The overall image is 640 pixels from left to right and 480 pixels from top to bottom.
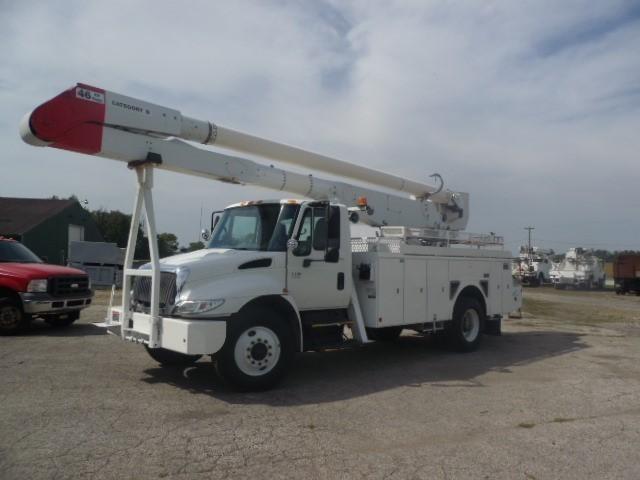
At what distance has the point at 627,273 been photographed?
116ft

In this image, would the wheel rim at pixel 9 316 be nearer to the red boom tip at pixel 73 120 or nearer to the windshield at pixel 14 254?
the windshield at pixel 14 254

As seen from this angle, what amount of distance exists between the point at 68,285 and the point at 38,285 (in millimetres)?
674

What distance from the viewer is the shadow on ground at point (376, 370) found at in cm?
706

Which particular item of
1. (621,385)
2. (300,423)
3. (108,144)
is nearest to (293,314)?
(300,423)

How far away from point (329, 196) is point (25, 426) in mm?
5778

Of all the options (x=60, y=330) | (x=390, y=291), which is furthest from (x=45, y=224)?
(x=390, y=291)

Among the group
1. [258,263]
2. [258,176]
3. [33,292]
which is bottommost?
[33,292]

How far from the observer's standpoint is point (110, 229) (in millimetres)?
58438

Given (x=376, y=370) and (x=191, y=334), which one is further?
(x=376, y=370)

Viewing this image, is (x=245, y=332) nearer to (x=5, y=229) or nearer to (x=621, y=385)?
(x=621, y=385)

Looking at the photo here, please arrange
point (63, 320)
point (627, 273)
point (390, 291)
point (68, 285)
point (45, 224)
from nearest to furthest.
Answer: point (390, 291) → point (68, 285) → point (63, 320) → point (627, 273) → point (45, 224)

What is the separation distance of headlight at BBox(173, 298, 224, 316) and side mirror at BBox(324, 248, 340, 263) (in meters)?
1.86

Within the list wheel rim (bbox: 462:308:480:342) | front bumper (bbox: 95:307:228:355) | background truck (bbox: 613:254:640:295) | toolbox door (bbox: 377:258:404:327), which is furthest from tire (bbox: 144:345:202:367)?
background truck (bbox: 613:254:640:295)

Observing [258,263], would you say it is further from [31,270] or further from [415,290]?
[31,270]
